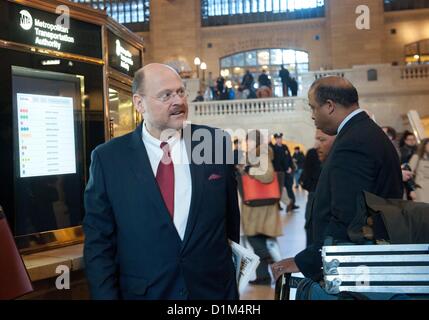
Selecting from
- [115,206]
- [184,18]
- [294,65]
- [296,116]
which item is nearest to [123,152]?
[115,206]

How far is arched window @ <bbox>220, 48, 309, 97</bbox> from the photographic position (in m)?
26.5

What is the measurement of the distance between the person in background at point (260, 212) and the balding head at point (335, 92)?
2968 millimetres

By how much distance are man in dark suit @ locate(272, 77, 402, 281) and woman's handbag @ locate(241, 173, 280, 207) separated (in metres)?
3.05

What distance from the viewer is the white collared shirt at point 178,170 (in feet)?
6.48

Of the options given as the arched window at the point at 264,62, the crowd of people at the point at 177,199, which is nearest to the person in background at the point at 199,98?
the arched window at the point at 264,62

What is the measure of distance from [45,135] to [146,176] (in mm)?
775

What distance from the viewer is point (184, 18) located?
24766mm

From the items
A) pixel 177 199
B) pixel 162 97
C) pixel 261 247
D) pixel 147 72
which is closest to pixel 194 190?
pixel 177 199

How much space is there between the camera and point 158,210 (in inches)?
75.4

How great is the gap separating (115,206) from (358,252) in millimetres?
974

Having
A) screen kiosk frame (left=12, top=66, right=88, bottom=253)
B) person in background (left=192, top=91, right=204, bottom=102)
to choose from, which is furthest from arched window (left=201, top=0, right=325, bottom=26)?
screen kiosk frame (left=12, top=66, right=88, bottom=253)

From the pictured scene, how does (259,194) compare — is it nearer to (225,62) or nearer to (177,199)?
(177,199)

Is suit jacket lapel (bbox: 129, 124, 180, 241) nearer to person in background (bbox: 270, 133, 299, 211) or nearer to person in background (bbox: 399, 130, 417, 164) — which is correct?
person in background (bbox: 399, 130, 417, 164)

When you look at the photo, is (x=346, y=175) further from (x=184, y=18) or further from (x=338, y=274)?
(x=184, y=18)
